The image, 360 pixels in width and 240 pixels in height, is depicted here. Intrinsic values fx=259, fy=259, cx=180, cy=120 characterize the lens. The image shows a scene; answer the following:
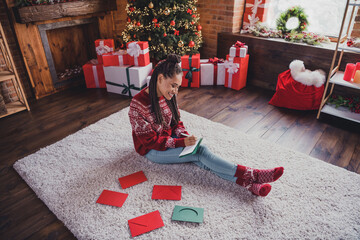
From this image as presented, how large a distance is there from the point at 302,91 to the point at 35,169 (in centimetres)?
279

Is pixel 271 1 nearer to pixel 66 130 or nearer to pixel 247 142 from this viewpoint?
pixel 247 142

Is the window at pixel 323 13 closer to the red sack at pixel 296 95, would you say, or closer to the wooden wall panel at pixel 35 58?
the red sack at pixel 296 95

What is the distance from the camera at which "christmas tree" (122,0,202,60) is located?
3.33m

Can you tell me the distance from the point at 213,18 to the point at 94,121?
2380 millimetres

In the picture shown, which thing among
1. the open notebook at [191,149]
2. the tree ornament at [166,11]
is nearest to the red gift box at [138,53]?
the tree ornament at [166,11]

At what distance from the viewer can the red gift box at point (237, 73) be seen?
11.1 ft

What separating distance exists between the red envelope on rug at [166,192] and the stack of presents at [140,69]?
1654mm

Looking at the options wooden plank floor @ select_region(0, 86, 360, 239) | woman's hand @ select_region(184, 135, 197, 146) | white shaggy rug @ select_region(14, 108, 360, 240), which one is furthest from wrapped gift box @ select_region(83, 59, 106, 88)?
woman's hand @ select_region(184, 135, 197, 146)

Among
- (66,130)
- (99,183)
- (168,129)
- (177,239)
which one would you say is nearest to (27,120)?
(66,130)

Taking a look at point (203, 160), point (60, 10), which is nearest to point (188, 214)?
point (203, 160)

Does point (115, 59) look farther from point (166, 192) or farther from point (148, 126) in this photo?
point (166, 192)

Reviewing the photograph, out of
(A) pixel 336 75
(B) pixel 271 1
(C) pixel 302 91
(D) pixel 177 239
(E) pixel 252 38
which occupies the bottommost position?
(D) pixel 177 239

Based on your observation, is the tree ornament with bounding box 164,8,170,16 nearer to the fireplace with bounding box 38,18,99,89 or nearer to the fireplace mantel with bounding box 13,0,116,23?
the fireplace mantel with bounding box 13,0,116,23

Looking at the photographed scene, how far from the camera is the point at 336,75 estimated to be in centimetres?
273
